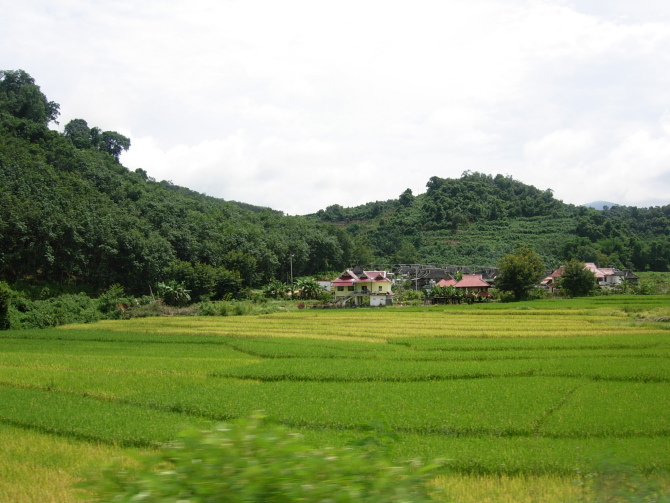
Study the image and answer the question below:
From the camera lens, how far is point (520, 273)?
55406mm

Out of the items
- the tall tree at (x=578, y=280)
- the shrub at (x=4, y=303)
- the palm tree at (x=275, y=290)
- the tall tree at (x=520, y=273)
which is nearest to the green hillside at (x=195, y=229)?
the palm tree at (x=275, y=290)

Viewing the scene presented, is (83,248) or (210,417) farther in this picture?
(83,248)

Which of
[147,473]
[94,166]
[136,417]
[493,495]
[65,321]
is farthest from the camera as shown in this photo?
[94,166]

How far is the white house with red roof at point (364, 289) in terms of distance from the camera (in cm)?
6137

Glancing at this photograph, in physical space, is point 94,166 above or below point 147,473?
above

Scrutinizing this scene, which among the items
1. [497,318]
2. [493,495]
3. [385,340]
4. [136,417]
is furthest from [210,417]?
[497,318]

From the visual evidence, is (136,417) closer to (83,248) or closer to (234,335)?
(234,335)

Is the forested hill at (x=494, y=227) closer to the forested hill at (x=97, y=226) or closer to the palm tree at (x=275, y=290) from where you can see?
the forested hill at (x=97, y=226)

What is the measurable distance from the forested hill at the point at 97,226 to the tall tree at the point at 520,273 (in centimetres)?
3044

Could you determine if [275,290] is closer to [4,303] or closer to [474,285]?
[474,285]

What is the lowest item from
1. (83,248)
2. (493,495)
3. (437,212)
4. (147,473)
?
(493,495)

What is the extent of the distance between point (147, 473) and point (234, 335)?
97.1 ft

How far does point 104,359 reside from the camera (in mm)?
23781

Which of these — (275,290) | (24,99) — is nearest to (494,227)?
(275,290)
